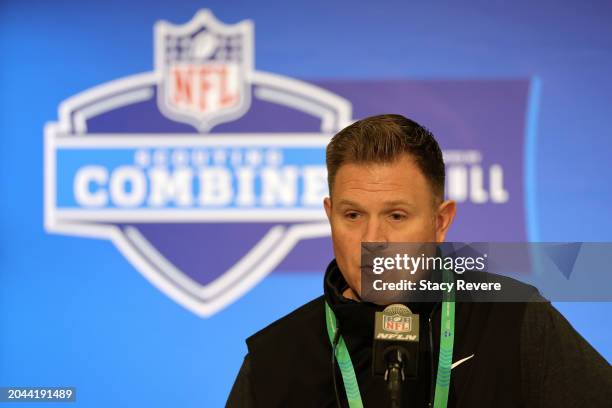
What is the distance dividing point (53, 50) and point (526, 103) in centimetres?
213

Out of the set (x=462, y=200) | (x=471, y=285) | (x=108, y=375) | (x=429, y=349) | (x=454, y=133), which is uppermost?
(x=454, y=133)

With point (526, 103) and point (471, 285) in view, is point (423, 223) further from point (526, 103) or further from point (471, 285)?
point (526, 103)

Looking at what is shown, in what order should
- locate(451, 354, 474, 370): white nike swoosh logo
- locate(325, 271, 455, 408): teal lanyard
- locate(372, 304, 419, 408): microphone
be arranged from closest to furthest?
locate(372, 304, 419, 408): microphone → locate(325, 271, 455, 408): teal lanyard → locate(451, 354, 474, 370): white nike swoosh logo

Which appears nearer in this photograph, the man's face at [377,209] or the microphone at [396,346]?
the microphone at [396,346]

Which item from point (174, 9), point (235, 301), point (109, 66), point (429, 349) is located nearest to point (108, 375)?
point (235, 301)

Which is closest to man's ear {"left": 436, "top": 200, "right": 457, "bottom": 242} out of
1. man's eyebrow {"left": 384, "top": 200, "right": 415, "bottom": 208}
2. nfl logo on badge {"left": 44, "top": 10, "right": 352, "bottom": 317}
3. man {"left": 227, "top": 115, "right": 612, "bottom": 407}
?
man {"left": 227, "top": 115, "right": 612, "bottom": 407}

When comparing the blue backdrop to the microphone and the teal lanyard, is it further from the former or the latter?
the microphone

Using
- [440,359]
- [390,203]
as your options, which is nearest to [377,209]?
[390,203]

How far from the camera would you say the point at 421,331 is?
5.71 feet

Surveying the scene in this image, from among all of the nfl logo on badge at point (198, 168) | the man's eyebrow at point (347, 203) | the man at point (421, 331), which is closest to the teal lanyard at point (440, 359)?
the man at point (421, 331)

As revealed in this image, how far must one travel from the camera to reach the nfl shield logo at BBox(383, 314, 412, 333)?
1320 millimetres

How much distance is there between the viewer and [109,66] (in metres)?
3.52

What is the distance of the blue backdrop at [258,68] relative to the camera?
11.2ft

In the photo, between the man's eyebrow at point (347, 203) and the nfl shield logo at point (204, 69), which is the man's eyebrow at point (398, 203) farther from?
the nfl shield logo at point (204, 69)
